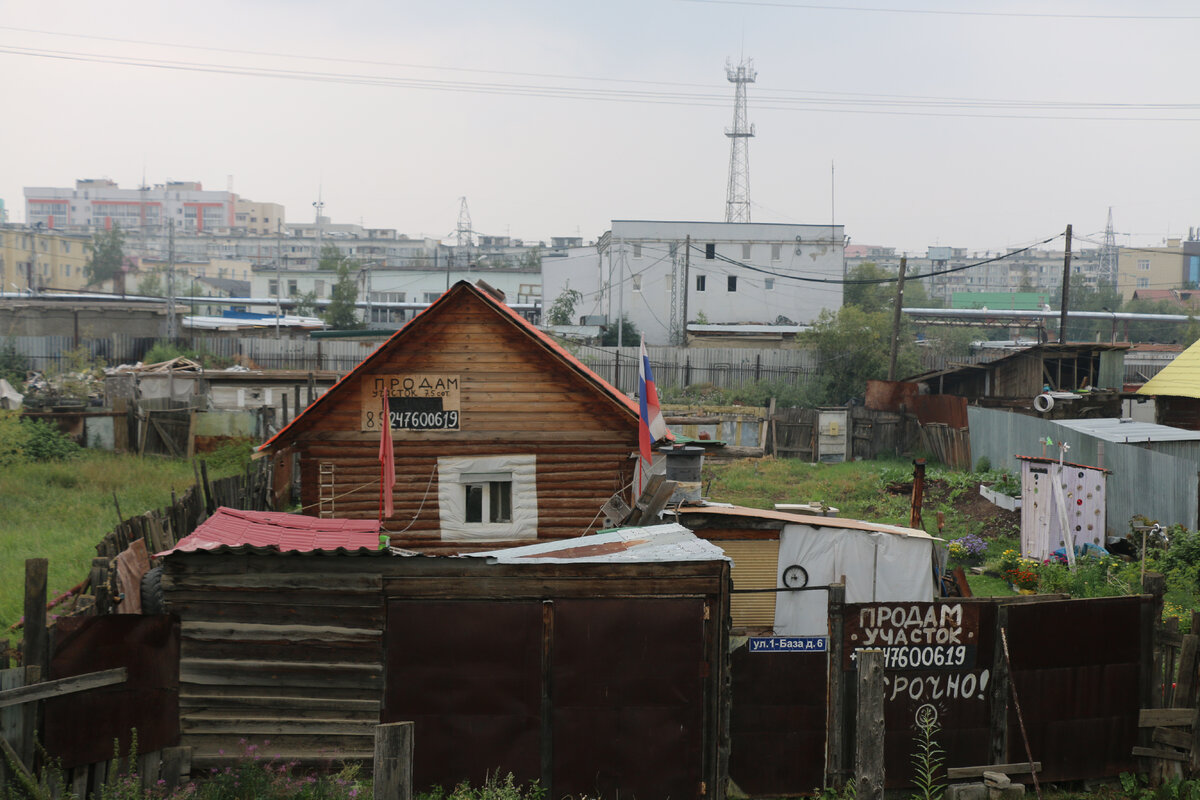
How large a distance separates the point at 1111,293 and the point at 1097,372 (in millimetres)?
78682

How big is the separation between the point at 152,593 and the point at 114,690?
86.3 inches

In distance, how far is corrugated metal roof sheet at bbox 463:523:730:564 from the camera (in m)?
8.38

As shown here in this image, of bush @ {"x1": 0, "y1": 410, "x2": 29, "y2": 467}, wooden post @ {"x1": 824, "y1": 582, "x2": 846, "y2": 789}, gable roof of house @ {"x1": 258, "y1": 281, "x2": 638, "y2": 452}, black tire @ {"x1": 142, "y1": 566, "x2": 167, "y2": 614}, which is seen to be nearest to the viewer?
wooden post @ {"x1": 824, "y1": 582, "x2": 846, "y2": 789}

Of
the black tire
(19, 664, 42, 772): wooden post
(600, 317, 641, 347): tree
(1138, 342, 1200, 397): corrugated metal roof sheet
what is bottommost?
(19, 664, 42, 772): wooden post

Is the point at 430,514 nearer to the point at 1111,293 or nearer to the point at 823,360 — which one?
the point at 823,360

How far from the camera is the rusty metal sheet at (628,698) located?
8266 mm

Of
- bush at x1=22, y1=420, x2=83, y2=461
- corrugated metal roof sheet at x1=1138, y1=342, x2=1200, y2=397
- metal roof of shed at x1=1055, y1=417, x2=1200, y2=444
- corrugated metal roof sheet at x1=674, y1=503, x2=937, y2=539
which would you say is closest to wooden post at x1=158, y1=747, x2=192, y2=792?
corrugated metal roof sheet at x1=674, y1=503, x2=937, y2=539

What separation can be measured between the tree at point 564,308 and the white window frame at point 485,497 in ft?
154

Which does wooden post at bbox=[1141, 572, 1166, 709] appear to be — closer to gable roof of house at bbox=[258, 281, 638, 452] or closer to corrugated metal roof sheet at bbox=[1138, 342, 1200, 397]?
gable roof of house at bbox=[258, 281, 638, 452]

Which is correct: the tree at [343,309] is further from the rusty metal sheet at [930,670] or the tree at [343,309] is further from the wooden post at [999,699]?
the wooden post at [999,699]

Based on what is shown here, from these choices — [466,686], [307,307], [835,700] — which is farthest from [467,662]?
[307,307]

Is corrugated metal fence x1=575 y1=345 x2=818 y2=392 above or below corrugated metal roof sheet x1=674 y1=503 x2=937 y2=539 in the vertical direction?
above

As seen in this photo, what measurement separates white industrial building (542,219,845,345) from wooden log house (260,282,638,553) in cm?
4620

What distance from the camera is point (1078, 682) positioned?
9.16 m
